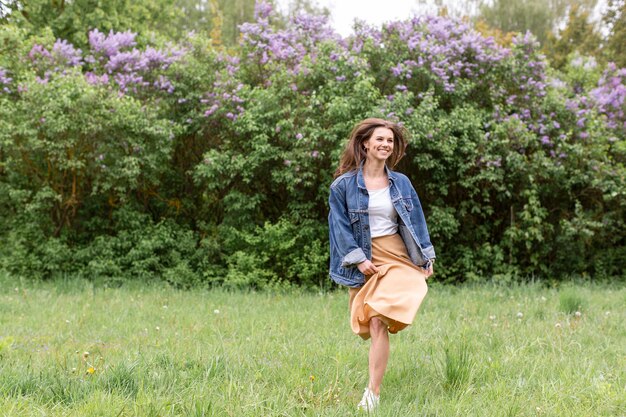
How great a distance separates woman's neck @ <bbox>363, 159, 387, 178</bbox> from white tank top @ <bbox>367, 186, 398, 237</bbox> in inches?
5.9

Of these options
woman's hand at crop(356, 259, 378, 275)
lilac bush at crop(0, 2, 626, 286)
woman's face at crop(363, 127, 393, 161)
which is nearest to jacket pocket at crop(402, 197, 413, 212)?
woman's face at crop(363, 127, 393, 161)

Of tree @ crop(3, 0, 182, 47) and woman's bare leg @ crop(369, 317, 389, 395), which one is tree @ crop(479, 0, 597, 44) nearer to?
tree @ crop(3, 0, 182, 47)

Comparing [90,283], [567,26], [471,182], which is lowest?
[90,283]

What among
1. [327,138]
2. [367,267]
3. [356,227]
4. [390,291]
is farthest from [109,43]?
[390,291]

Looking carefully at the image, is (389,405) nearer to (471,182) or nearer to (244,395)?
(244,395)

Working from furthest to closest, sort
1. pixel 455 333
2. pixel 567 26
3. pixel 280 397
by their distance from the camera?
pixel 567 26 → pixel 455 333 → pixel 280 397

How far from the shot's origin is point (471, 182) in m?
9.47

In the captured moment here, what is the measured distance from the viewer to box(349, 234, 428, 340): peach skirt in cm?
361

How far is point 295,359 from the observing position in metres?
4.51

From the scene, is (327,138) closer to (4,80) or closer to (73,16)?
(4,80)

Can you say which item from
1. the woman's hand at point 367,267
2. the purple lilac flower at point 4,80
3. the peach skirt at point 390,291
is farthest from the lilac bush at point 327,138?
the woman's hand at point 367,267

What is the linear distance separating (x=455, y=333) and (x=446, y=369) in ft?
5.29

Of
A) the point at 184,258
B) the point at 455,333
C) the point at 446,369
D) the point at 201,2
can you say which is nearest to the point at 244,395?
the point at 446,369

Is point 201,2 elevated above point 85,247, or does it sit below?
above
